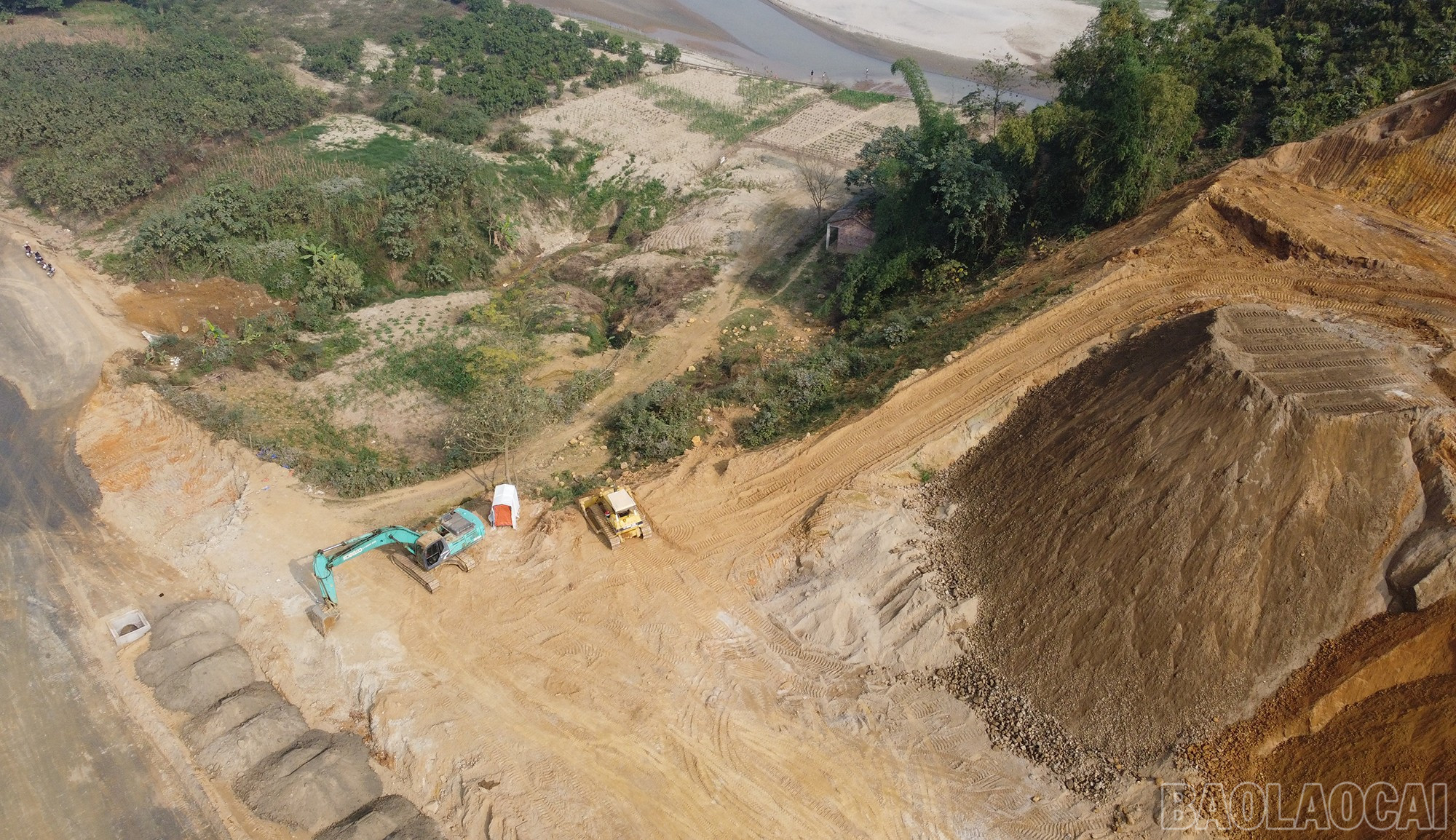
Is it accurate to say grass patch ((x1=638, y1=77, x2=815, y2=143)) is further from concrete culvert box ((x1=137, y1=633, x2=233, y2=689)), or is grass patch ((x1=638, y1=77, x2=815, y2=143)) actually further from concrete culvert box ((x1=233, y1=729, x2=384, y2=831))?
concrete culvert box ((x1=233, y1=729, x2=384, y2=831))

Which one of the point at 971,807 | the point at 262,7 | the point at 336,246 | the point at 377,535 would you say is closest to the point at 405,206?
the point at 336,246

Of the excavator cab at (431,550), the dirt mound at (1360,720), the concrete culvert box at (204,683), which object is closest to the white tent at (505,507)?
the excavator cab at (431,550)

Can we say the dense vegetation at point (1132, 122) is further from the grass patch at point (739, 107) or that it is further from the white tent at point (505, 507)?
the grass patch at point (739, 107)

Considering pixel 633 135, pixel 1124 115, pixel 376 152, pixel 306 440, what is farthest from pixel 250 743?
pixel 633 135

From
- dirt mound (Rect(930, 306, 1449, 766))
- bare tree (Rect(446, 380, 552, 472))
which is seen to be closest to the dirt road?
bare tree (Rect(446, 380, 552, 472))

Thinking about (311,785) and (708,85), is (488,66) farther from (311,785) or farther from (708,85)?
(311,785)
